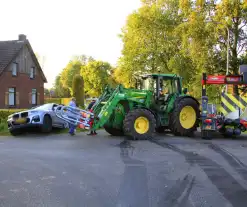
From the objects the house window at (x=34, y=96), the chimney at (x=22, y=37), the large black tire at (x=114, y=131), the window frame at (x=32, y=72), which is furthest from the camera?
the house window at (x=34, y=96)

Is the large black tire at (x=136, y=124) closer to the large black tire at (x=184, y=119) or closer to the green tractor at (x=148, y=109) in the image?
the green tractor at (x=148, y=109)

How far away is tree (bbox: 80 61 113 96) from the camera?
86.1 meters

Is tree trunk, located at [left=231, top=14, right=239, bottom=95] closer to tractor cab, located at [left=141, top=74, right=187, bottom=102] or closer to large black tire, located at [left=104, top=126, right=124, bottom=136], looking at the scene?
tractor cab, located at [left=141, top=74, right=187, bottom=102]

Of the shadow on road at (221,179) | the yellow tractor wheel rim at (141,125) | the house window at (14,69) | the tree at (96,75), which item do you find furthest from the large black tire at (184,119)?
the tree at (96,75)

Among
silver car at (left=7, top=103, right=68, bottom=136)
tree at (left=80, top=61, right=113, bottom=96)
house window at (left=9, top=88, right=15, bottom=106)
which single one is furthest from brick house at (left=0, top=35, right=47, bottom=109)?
tree at (left=80, top=61, right=113, bottom=96)

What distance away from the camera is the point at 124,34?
156ft

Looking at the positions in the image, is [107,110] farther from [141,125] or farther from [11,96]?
[11,96]

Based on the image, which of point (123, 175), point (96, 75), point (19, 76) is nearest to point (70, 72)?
point (96, 75)

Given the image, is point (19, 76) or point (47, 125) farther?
point (19, 76)

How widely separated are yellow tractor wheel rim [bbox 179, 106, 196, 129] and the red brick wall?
73.5 feet

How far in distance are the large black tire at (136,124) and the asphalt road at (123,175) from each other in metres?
1.43

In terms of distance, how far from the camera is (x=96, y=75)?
86062 mm

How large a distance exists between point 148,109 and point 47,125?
4628 mm

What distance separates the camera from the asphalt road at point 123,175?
17.8ft
